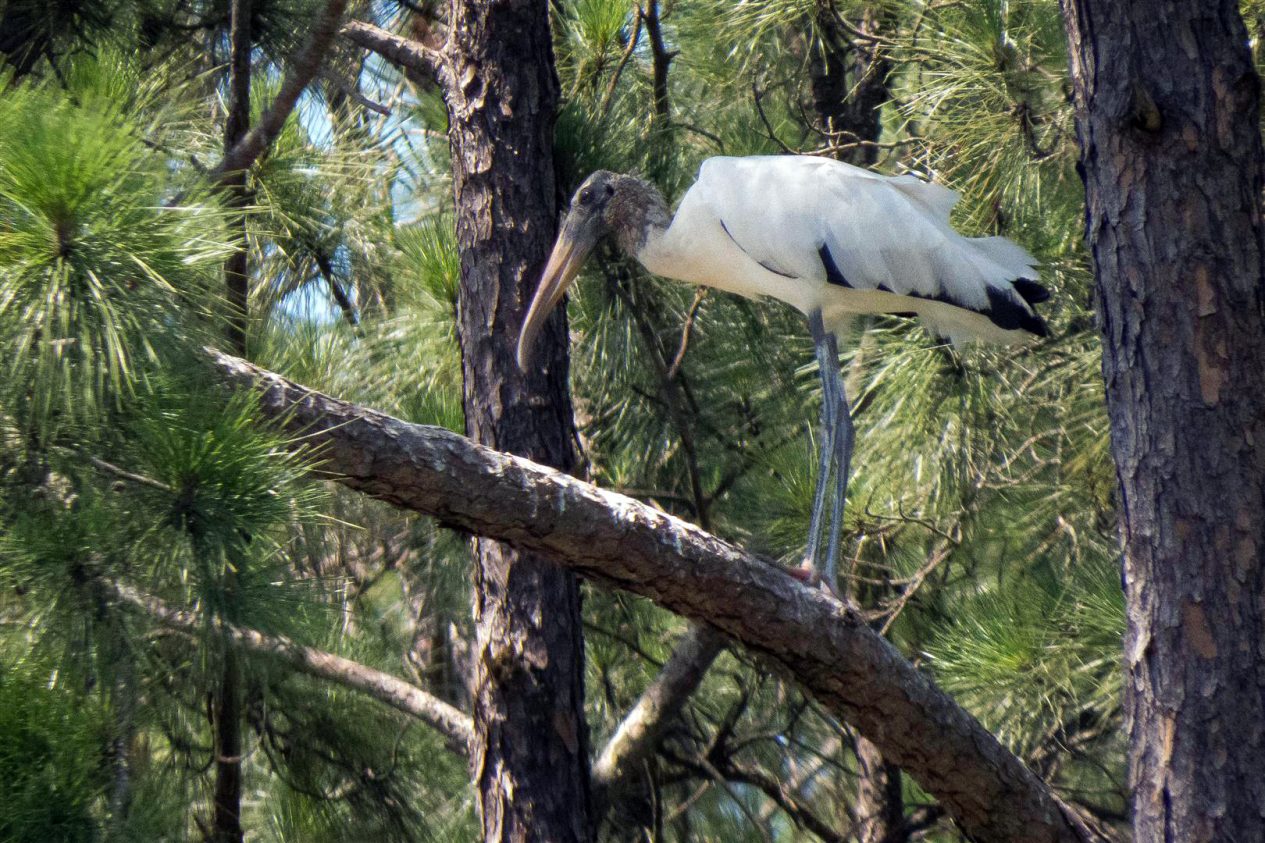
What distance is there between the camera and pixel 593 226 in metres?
2.98

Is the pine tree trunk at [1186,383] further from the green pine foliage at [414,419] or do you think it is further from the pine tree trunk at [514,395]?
the pine tree trunk at [514,395]

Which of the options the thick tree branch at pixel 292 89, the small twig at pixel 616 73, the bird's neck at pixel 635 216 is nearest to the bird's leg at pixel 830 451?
the bird's neck at pixel 635 216

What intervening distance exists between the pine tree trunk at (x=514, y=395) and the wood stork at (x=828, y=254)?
0.26 ft

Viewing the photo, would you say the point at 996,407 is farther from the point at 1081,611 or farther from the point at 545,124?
the point at 545,124

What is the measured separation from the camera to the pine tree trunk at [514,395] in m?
2.67

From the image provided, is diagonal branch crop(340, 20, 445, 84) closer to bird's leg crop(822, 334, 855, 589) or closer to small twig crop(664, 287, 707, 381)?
small twig crop(664, 287, 707, 381)

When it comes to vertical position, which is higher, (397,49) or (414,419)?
(397,49)

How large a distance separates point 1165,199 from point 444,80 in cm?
145

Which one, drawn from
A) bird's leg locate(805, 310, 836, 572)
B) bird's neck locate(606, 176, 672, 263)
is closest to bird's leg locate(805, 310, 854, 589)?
bird's leg locate(805, 310, 836, 572)

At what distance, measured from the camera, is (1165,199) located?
205 cm

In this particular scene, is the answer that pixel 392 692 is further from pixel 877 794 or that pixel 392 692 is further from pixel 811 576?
pixel 877 794

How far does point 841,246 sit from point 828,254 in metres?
0.03

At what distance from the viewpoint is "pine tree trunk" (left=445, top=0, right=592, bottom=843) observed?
2672 millimetres

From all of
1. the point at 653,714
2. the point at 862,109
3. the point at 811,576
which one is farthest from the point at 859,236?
the point at 862,109
